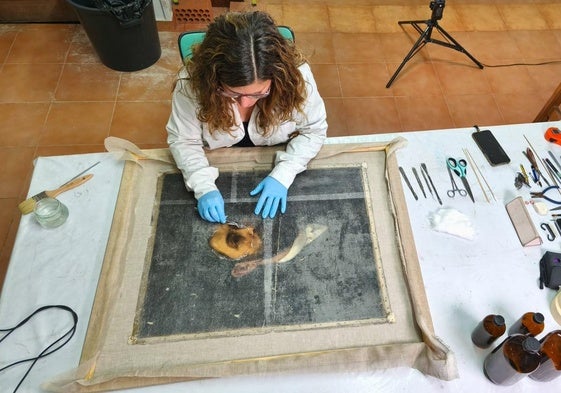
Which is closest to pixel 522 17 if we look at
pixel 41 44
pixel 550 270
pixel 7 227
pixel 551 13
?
pixel 551 13

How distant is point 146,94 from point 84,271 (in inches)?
64.2

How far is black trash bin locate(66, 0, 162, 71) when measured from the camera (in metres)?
2.11

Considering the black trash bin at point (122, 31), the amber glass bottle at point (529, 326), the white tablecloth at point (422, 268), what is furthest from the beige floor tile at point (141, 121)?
the amber glass bottle at point (529, 326)

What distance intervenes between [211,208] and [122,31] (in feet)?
5.51

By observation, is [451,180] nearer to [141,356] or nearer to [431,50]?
[141,356]

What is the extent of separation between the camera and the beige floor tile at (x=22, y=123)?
221cm

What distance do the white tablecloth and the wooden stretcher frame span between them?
0.04 m

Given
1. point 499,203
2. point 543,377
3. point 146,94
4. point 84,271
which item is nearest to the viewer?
point 543,377

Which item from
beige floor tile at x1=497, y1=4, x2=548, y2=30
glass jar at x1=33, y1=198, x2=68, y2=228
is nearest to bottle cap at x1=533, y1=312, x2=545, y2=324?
glass jar at x1=33, y1=198, x2=68, y2=228

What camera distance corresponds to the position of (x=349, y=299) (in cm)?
100

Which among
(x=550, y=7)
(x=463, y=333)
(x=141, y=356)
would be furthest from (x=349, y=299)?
(x=550, y=7)

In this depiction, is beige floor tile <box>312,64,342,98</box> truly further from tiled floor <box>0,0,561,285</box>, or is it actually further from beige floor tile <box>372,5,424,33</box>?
beige floor tile <box>372,5,424,33</box>

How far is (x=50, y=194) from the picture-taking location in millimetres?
1186

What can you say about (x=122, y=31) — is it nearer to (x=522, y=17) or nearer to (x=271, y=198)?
(x=271, y=198)
